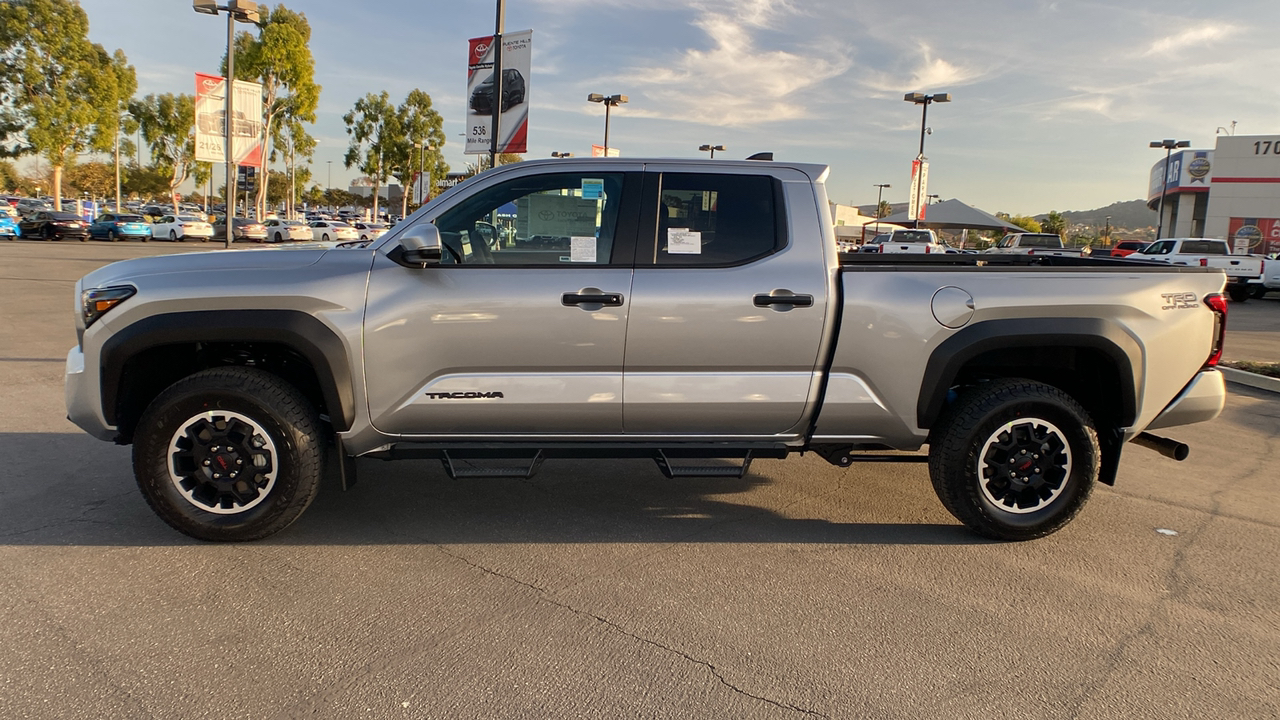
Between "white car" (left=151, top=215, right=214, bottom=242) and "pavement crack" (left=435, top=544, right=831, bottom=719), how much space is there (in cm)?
4568

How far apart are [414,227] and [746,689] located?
254cm

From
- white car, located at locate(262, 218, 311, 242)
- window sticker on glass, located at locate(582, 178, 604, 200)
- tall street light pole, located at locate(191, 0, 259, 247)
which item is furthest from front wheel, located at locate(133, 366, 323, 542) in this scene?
white car, located at locate(262, 218, 311, 242)

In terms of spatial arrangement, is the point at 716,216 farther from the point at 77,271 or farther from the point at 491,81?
the point at 77,271

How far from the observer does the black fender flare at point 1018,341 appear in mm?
4176

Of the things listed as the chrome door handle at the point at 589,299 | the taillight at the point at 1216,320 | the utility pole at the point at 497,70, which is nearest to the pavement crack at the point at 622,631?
the chrome door handle at the point at 589,299

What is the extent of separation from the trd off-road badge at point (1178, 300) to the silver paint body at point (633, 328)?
3 cm

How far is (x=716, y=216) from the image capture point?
169 inches

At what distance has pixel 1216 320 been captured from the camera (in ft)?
14.3

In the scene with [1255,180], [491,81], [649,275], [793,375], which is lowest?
[793,375]

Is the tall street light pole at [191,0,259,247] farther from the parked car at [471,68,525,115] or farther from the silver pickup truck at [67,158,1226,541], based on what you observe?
the silver pickup truck at [67,158,1226,541]

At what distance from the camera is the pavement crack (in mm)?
2881

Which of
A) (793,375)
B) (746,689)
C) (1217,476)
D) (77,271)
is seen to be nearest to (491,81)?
(793,375)

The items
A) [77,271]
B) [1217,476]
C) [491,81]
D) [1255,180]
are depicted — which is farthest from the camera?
[1255,180]

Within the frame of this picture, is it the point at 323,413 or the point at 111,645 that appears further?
the point at 323,413
